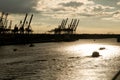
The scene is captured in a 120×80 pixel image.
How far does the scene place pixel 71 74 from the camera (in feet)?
221

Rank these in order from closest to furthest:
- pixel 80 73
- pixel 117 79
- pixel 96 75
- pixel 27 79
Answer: pixel 117 79 < pixel 27 79 < pixel 96 75 < pixel 80 73

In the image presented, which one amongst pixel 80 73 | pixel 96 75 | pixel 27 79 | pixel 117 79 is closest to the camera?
pixel 117 79

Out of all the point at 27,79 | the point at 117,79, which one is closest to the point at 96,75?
the point at 27,79

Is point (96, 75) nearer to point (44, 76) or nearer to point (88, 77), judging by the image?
point (88, 77)

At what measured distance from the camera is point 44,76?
2515 inches

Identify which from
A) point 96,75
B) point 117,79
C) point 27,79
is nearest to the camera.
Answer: point 117,79

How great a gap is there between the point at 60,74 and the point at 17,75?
28.6ft

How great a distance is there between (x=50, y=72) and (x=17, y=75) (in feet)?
26.5

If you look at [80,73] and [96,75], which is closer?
[96,75]

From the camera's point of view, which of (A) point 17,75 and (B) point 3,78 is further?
(A) point 17,75

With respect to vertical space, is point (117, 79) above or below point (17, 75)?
above

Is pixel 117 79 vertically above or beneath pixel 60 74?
above

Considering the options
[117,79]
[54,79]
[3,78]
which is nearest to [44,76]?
[54,79]

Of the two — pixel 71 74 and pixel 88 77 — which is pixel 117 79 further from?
pixel 71 74
